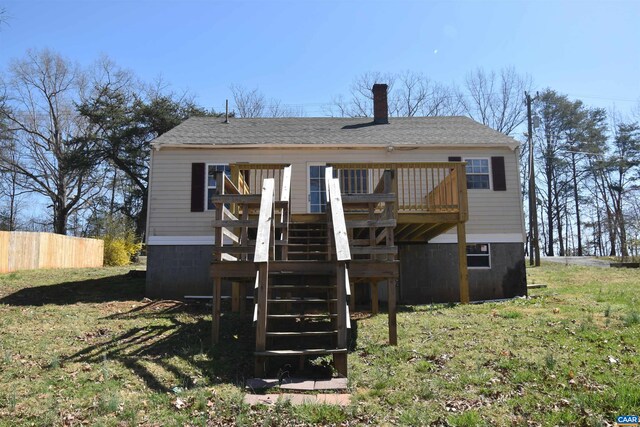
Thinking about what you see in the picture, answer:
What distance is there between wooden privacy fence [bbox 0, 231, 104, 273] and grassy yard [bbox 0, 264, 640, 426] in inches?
374

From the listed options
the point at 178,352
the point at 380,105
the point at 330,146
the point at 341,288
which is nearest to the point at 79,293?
the point at 178,352

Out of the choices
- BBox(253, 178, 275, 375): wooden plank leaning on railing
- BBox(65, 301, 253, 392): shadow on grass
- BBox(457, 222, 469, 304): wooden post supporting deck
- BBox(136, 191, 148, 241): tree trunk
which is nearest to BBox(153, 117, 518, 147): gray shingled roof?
BBox(457, 222, 469, 304): wooden post supporting deck

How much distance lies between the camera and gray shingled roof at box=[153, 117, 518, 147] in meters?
13.6

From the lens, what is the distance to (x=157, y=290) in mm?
12750

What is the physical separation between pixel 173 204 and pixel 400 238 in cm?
661

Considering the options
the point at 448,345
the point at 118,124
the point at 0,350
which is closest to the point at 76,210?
the point at 118,124

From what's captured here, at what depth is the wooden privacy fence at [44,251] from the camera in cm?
1706

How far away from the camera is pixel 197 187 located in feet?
43.8

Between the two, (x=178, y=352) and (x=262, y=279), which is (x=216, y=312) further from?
(x=262, y=279)

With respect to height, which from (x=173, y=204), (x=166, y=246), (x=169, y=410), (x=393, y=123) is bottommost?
(x=169, y=410)

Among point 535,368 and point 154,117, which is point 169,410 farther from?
point 154,117

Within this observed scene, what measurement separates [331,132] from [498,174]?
5282 mm

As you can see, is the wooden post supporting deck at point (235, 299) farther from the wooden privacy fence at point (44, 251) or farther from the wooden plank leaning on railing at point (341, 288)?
the wooden privacy fence at point (44, 251)

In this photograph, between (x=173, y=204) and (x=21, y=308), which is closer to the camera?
(x=21, y=308)
